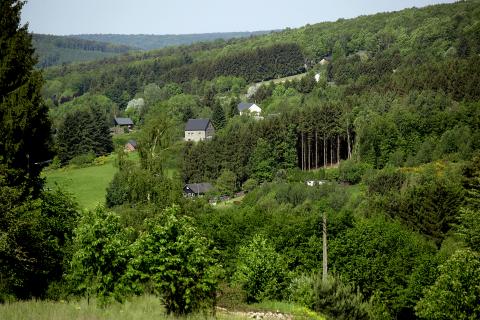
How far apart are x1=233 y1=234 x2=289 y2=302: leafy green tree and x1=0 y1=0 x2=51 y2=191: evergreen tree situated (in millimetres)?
11934

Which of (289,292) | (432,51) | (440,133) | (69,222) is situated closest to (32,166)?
(69,222)

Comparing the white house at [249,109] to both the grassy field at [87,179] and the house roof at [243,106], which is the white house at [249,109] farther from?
the grassy field at [87,179]

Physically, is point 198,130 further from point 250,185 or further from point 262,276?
point 262,276

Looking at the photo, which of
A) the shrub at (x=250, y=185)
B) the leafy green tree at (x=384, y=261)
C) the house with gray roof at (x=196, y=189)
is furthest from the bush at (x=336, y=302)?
the shrub at (x=250, y=185)

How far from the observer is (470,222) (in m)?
36.6

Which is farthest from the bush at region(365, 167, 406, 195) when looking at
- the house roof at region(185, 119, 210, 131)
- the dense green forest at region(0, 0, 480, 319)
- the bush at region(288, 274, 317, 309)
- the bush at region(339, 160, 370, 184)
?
the house roof at region(185, 119, 210, 131)

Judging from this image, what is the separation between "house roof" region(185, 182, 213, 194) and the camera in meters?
85.1

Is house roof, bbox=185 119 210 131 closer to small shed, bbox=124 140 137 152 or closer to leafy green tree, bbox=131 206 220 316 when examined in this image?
small shed, bbox=124 140 137 152

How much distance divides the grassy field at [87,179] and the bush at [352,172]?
101 ft

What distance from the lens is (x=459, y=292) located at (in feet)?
85.1

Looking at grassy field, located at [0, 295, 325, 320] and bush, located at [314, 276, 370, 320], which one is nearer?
grassy field, located at [0, 295, 325, 320]

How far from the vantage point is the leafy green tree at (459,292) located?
25786 millimetres

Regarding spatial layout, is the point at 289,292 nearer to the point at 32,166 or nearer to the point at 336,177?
the point at 32,166

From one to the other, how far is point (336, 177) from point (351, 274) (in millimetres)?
45992
